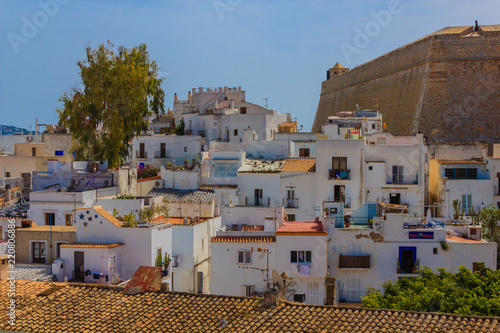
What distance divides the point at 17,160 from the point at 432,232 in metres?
19.9

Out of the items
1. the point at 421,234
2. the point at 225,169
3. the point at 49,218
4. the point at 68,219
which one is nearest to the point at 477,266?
the point at 421,234

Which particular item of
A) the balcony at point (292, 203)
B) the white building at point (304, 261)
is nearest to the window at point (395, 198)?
the balcony at point (292, 203)

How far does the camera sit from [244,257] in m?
17.4

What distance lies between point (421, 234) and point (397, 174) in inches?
341

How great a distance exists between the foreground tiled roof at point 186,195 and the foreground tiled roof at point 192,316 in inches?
462

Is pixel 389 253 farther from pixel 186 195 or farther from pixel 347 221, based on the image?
pixel 186 195

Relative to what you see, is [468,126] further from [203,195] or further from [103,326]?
[103,326]

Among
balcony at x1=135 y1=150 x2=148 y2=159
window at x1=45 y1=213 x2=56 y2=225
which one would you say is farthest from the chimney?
balcony at x1=135 y1=150 x2=148 y2=159

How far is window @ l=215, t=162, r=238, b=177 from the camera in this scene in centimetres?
2633

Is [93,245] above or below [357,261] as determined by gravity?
above

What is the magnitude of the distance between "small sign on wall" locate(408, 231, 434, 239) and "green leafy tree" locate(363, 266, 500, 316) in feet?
4.61

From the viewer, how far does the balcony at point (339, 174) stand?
958 inches

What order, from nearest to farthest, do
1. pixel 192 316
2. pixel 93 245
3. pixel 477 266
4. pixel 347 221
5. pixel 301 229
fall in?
1. pixel 192 316
2. pixel 93 245
3. pixel 477 266
4. pixel 301 229
5. pixel 347 221

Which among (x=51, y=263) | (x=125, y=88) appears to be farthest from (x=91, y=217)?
(x=125, y=88)
